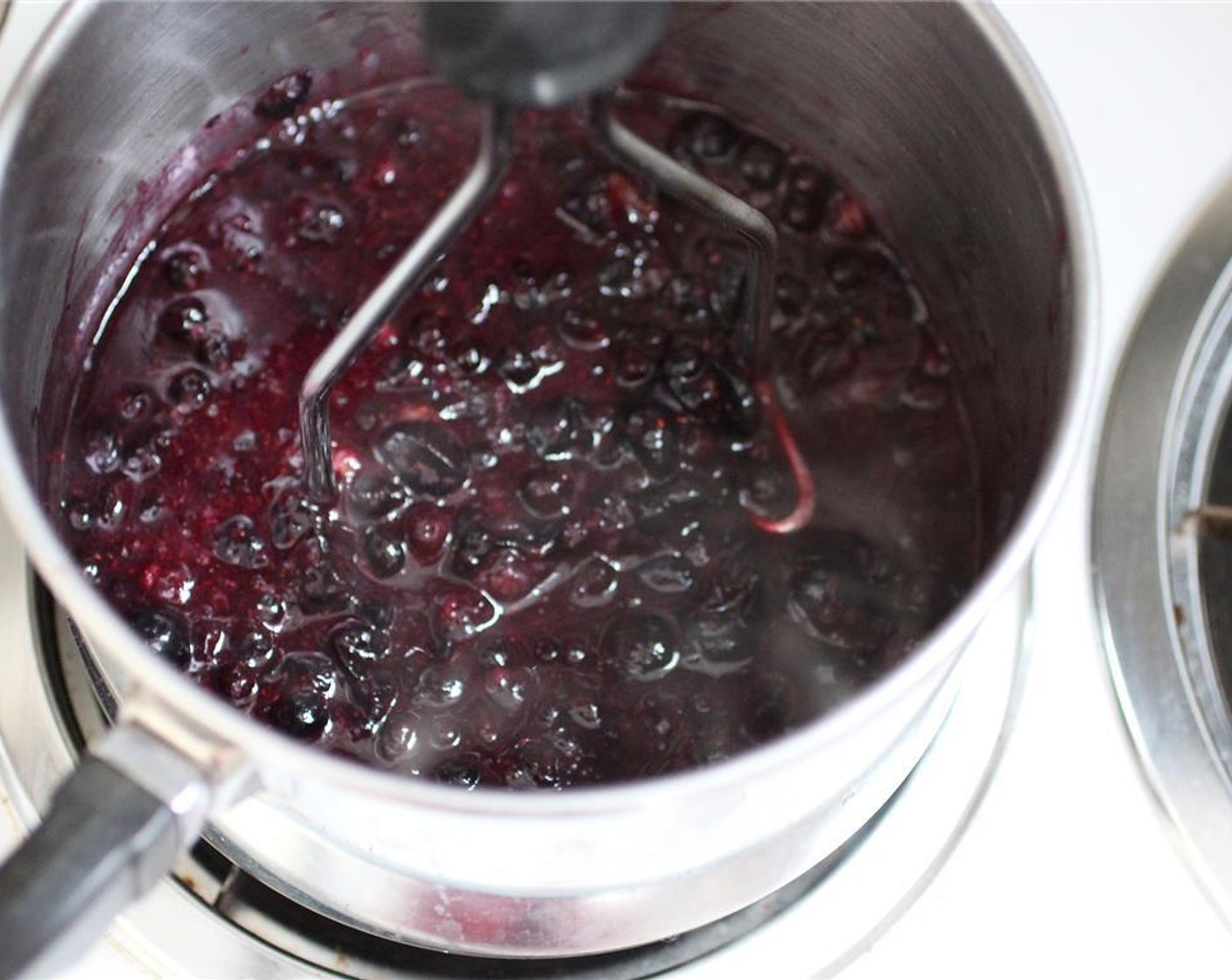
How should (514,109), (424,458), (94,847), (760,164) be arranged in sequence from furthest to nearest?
(760,164) < (424,458) < (514,109) < (94,847)

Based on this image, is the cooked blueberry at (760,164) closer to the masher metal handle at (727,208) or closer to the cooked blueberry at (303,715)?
the masher metal handle at (727,208)

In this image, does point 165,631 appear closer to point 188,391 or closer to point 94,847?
point 188,391

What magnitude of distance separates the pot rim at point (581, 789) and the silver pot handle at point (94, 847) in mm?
19

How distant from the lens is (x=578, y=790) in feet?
1.40

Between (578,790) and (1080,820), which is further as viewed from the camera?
(1080,820)

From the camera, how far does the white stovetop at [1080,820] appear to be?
652 millimetres

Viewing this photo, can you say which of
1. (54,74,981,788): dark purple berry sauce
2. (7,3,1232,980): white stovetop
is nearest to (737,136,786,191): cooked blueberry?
(54,74,981,788): dark purple berry sauce

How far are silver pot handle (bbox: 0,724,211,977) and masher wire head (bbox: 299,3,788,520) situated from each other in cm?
24

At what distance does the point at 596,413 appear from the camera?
71 centimetres

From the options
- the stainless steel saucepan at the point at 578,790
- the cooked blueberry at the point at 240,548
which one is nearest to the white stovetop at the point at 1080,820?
the stainless steel saucepan at the point at 578,790

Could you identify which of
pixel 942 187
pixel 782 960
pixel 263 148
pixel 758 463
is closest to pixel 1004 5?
pixel 942 187

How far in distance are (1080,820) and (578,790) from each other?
35 centimetres

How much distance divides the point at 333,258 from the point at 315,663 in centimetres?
24

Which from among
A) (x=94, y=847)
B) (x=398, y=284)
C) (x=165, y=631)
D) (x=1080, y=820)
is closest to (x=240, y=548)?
(x=165, y=631)
